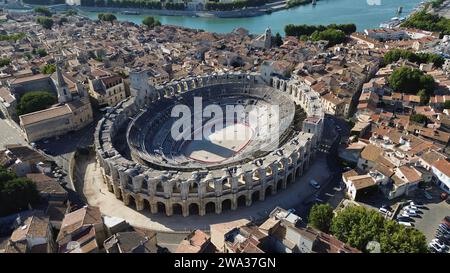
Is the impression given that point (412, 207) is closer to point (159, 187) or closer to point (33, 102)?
point (159, 187)

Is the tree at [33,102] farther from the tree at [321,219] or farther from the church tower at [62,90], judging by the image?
the tree at [321,219]

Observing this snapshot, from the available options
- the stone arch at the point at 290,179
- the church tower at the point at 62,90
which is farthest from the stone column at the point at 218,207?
the church tower at the point at 62,90

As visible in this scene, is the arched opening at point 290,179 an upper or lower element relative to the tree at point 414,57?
lower

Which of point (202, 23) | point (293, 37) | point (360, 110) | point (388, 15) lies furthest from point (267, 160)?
point (388, 15)

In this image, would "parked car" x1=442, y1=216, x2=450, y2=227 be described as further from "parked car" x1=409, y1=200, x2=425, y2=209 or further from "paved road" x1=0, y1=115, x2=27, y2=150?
"paved road" x1=0, y1=115, x2=27, y2=150

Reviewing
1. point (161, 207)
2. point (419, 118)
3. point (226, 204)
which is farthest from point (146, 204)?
point (419, 118)

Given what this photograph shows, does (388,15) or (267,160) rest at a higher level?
(388,15)
